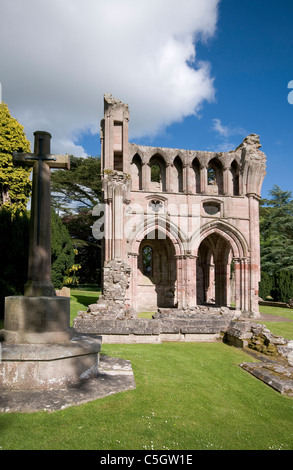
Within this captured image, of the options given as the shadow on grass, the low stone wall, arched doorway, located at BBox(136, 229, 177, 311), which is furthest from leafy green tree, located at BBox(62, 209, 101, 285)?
the low stone wall

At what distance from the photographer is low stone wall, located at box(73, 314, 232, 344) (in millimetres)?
8555

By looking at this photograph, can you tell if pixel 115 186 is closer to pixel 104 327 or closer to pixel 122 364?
pixel 104 327

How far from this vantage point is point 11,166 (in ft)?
54.7

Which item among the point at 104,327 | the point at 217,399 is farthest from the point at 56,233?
the point at 217,399

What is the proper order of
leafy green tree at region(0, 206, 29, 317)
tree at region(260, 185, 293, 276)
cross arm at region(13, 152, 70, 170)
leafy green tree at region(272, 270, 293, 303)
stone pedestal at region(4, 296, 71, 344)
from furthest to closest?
tree at region(260, 185, 293, 276), leafy green tree at region(272, 270, 293, 303), leafy green tree at region(0, 206, 29, 317), cross arm at region(13, 152, 70, 170), stone pedestal at region(4, 296, 71, 344)

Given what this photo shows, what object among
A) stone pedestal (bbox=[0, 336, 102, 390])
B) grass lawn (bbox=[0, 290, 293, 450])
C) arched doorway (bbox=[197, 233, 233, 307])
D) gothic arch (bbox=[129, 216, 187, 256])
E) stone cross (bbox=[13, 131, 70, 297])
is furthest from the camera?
arched doorway (bbox=[197, 233, 233, 307])

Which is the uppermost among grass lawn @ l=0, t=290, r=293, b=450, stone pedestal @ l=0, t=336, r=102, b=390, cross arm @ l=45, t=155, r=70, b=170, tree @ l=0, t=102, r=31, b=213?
tree @ l=0, t=102, r=31, b=213

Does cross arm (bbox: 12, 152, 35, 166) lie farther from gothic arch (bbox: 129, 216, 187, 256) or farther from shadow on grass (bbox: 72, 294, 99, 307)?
gothic arch (bbox: 129, 216, 187, 256)

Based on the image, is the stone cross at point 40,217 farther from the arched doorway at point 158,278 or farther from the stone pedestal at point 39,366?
the arched doorway at point 158,278

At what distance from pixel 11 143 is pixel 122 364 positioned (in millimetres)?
14786

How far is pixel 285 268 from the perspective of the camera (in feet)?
91.5

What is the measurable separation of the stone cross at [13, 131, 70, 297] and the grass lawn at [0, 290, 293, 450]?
1800mm

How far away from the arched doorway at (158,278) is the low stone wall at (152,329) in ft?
34.9

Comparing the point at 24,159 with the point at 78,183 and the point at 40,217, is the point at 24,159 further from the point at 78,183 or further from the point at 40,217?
the point at 78,183
